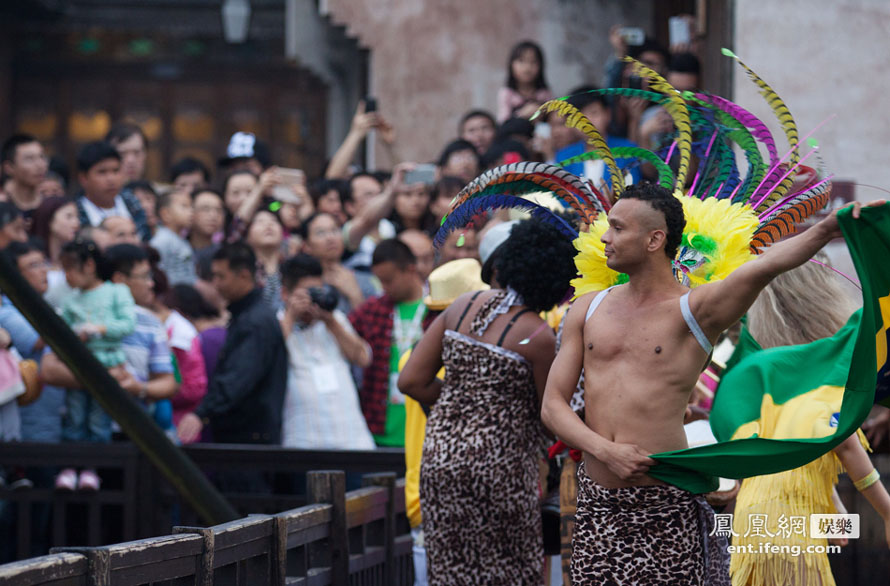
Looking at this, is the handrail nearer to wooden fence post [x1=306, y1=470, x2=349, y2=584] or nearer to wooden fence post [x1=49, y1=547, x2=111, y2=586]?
wooden fence post [x1=306, y1=470, x2=349, y2=584]

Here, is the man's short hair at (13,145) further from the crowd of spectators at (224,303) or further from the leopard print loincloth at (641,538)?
the leopard print loincloth at (641,538)

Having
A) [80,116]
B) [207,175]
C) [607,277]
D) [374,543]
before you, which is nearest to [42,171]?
[207,175]

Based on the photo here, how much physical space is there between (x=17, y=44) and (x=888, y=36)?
1213 centimetres

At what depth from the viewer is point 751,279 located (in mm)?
3764

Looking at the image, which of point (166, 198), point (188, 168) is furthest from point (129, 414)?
point (188, 168)

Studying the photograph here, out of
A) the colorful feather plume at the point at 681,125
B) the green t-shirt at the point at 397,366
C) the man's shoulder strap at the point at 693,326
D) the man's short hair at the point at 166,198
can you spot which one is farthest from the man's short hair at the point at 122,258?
the man's shoulder strap at the point at 693,326

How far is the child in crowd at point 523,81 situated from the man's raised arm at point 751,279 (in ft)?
22.5

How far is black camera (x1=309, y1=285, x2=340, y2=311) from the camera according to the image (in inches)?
287

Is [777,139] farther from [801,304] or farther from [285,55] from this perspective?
[285,55]

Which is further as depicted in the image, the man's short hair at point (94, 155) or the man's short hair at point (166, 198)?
the man's short hair at point (166, 198)

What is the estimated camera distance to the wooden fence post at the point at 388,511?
235 inches

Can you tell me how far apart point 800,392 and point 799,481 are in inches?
13.2

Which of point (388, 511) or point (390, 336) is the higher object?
point (390, 336)

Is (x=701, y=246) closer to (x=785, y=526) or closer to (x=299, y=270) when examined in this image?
(x=785, y=526)
